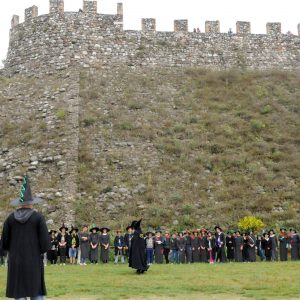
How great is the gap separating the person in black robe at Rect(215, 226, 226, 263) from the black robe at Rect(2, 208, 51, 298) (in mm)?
15664

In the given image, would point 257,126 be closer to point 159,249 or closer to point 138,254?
point 159,249

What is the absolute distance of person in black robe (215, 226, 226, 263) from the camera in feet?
79.9

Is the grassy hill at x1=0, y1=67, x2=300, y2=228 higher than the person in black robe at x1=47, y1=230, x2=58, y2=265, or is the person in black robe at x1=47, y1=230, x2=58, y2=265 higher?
the grassy hill at x1=0, y1=67, x2=300, y2=228

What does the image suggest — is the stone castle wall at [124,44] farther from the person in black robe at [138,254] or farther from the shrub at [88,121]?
the person in black robe at [138,254]

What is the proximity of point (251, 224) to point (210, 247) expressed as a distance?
3.42 m

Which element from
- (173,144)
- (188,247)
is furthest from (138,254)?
(173,144)

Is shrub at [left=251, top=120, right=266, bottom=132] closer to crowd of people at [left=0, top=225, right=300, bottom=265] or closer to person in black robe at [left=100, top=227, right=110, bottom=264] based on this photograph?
crowd of people at [left=0, top=225, right=300, bottom=265]

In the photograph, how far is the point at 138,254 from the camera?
1894 centimetres

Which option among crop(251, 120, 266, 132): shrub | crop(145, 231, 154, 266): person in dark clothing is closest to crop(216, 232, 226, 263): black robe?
crop(145, 231, 154, 266): person in dark clothing

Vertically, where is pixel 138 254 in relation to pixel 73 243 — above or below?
below

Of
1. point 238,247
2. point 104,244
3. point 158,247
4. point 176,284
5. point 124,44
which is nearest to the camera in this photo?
point 176,284

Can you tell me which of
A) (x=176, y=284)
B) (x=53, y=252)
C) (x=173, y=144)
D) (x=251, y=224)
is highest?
(x=173, y=144)

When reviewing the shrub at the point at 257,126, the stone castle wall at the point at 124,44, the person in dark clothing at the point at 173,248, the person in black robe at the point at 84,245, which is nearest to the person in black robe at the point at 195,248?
the person in dark clothing at the point at 173,248

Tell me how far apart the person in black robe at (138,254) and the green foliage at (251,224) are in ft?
28.4
